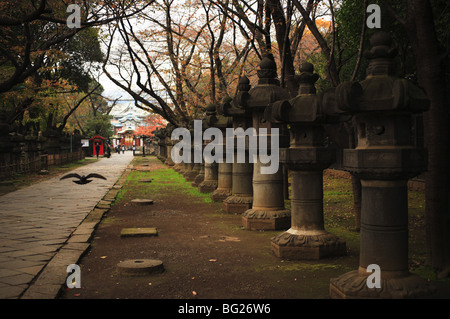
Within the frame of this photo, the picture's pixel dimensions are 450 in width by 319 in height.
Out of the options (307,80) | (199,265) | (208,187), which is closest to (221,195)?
(208,187)

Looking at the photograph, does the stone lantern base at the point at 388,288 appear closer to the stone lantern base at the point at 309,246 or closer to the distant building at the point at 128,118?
the stone lantern base at the point at 309,246

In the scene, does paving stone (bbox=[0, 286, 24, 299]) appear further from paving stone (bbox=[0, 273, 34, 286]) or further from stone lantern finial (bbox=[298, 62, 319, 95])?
stone lantern finial (bbox=[298, 62, 319, 95])

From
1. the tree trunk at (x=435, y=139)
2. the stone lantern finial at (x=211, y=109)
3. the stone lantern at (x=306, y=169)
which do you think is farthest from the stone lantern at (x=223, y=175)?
the tree trunk at (x=435, y=139)

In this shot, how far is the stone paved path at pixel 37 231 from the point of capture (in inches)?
211

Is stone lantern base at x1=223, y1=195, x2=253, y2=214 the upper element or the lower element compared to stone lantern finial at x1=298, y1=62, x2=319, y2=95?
lower

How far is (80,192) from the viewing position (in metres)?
15.1

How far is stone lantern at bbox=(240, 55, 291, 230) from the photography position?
819cm

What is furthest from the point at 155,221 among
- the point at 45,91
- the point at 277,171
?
the point at 45,91

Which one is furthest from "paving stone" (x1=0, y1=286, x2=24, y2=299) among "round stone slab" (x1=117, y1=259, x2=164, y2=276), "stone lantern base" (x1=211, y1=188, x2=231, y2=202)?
"stone lantern base" (x1=211, y1=188, x2=231, y2=202)

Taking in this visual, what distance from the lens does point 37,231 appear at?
8312 mm

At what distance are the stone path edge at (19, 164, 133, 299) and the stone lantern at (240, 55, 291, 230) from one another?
2.95m

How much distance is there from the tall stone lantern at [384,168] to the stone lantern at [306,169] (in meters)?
1.67

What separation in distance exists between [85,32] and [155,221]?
18.2 metres

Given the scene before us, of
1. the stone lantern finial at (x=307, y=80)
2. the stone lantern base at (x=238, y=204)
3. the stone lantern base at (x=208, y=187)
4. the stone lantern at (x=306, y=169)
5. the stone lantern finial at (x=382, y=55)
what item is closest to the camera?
the stone lantern finial at (x=382, y=55)
